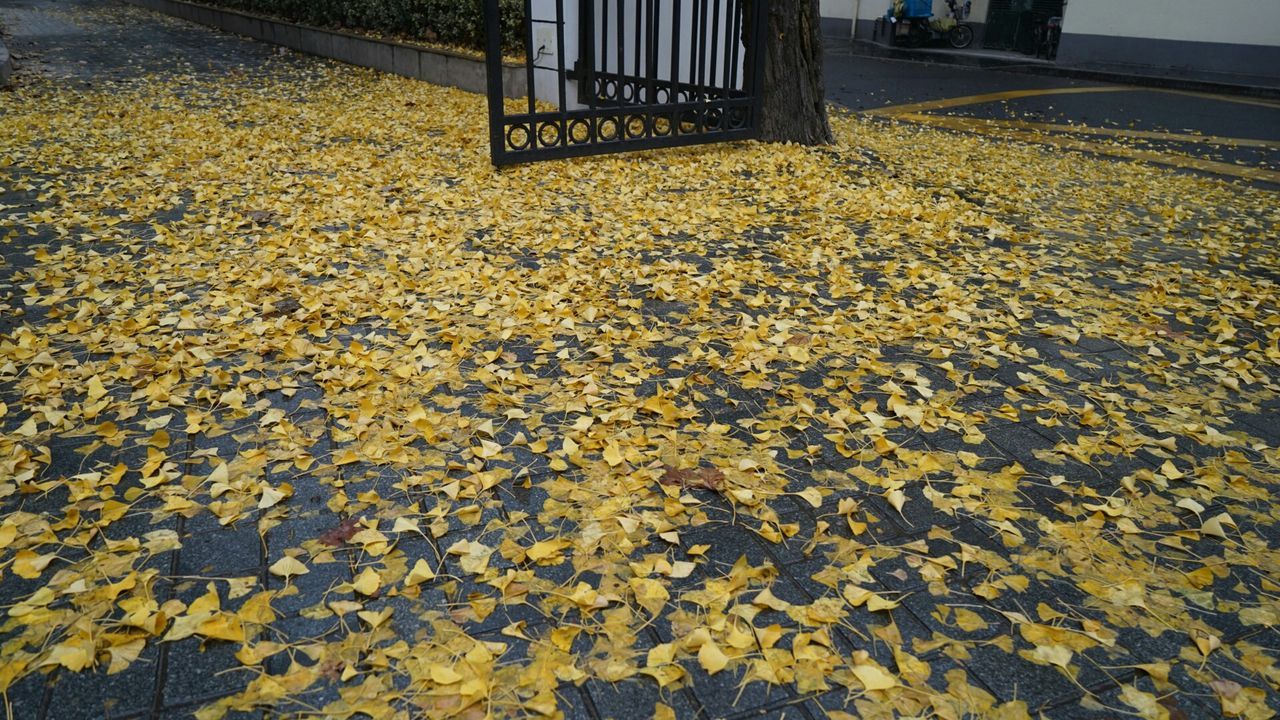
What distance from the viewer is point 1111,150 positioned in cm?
915

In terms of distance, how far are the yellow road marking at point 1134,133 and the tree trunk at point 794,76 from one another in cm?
368

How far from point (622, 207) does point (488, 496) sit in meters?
3.77

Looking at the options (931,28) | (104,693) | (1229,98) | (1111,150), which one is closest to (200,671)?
(104,693)

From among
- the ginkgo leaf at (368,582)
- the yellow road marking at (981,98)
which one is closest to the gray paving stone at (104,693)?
the ginkgo leaf at (368,582)

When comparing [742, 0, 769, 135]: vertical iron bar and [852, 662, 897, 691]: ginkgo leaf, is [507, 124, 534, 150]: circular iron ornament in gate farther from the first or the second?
[852, 662, 897, 691]: ginkgo leaf

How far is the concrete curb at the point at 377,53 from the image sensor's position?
10.9 meters

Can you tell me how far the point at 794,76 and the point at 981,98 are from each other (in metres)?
6.41

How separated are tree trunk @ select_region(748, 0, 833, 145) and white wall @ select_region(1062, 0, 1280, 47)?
11214 mm

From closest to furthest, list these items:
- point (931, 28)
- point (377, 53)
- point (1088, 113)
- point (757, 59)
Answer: point (757, 59)
point (1088, 113)
point (377, 53)
point (931, 28)

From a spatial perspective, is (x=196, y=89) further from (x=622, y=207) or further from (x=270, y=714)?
(x=270, y=714)

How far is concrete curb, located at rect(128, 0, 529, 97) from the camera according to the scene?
10.9 meters

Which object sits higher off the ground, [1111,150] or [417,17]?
[417,17]

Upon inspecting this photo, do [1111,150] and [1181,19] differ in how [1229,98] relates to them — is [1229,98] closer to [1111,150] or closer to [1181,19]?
[1181,19]

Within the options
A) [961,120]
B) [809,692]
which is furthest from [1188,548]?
[961,120]
